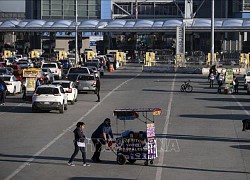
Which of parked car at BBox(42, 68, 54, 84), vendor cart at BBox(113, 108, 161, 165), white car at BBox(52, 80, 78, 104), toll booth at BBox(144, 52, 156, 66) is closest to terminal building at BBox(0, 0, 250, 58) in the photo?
toll booth at BBox(144, 52, 156, 66)

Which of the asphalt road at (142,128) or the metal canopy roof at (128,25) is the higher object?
the metal canopy roof at (128,25)

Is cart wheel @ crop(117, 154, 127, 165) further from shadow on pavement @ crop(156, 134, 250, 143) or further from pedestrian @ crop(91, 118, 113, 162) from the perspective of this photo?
shadow on pavement @ crop(156, 134, 250, 143)

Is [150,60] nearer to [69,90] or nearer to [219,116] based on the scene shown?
[69,90]

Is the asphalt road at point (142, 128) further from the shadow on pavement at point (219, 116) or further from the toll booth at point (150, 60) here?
the toll booth at point (150, 60)

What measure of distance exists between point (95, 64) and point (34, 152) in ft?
160

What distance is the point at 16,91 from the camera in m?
48.3

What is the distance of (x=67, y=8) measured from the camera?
133 m

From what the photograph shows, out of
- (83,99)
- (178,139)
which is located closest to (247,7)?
(83,99)

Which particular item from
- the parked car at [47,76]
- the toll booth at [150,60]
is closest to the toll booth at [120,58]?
the toll booth at [150,60]

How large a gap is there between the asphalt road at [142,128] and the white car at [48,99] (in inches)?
14.3

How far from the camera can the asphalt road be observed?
20.1 metres

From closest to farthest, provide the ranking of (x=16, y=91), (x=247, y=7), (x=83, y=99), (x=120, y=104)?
(x=120, y=104) < (x=83, y=99) < (x=16, y=91) < (x=247, y=7)

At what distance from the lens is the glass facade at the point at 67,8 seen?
132125 mm

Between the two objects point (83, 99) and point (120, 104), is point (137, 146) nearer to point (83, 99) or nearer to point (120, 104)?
point (120, 104)
